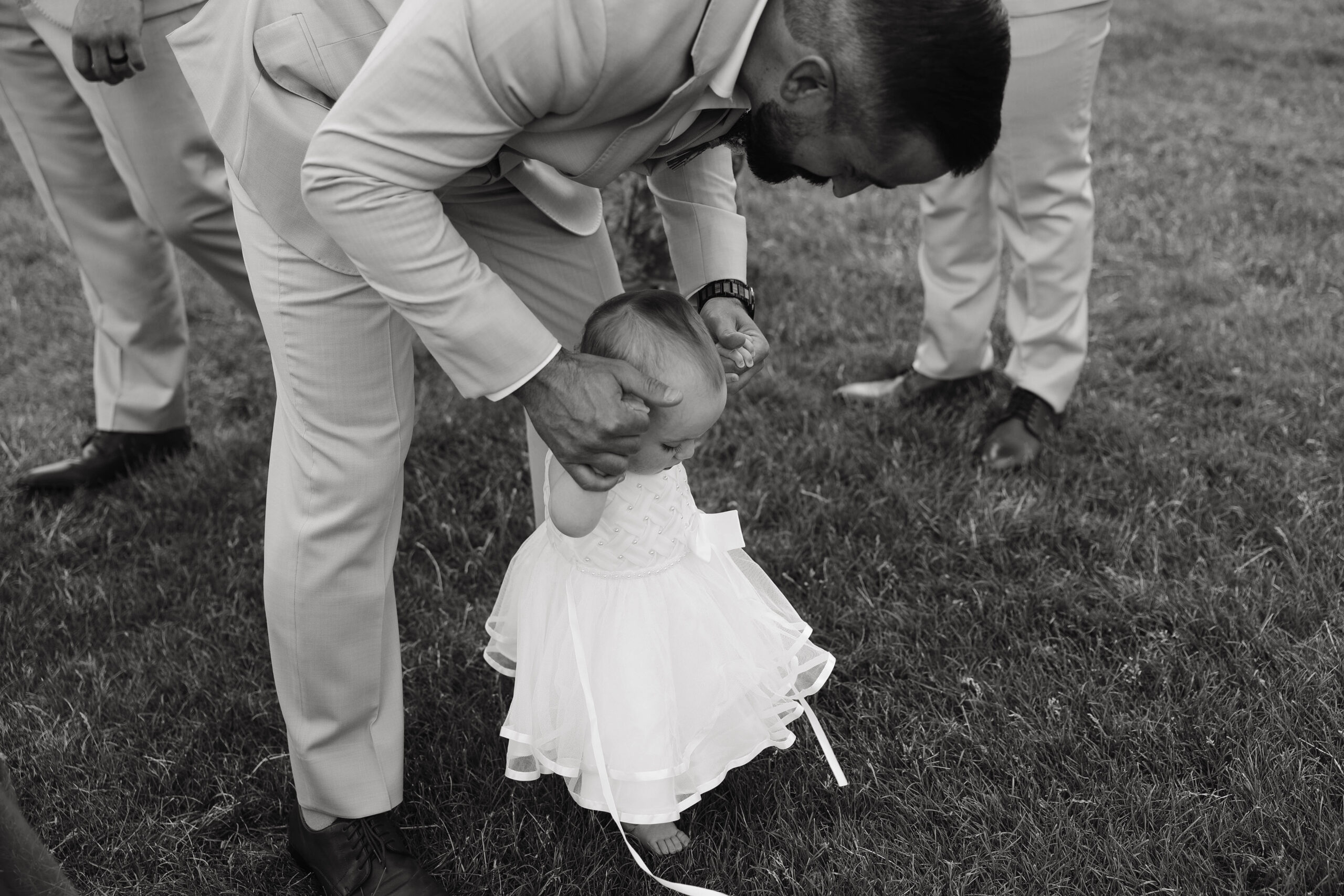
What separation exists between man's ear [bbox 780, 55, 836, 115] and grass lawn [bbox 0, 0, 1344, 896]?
144 cm

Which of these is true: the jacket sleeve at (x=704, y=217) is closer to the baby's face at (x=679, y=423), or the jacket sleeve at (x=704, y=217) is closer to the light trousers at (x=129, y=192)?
the baby's face at (x=679, y=423)

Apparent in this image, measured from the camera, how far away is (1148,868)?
2.21 meters

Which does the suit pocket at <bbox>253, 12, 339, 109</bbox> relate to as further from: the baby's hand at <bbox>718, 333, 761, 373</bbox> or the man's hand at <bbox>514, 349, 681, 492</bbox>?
the baby's hand at <bbox>718, 333, 761, 373</bbox>

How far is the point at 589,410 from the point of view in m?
1.83

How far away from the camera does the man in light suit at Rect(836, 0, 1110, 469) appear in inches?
133

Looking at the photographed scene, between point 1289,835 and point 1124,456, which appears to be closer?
point 1289,835

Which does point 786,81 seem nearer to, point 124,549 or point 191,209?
point 191,209

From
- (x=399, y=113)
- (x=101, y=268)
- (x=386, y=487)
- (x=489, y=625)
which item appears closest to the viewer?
(x=399, y=113)

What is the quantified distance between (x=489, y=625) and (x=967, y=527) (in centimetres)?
149

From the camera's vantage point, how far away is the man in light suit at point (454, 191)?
161cm

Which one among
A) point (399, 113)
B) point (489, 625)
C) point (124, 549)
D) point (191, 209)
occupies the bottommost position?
point (124, 549)

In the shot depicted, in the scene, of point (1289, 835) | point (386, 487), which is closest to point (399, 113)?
point (386, 487)

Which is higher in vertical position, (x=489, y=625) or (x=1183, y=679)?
(x=489, y=625)

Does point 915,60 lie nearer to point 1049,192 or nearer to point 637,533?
point 637,533
